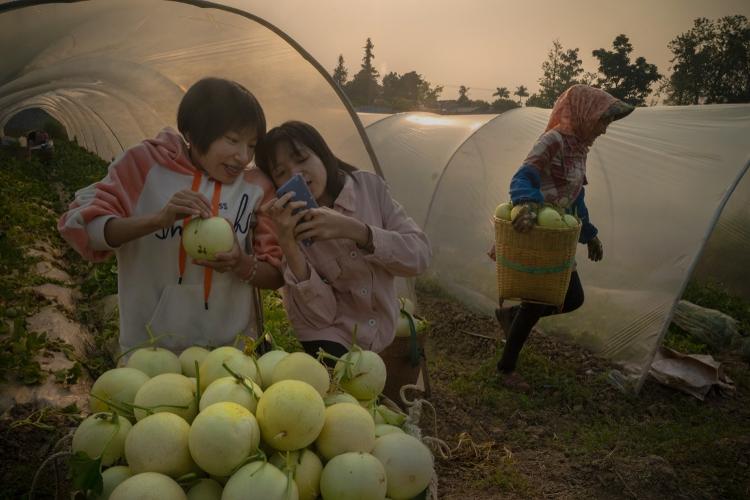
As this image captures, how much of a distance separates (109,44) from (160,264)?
162cm

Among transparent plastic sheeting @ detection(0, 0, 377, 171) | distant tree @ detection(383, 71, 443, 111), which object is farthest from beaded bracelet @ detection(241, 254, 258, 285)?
distant tree @ detection(383, 71, 443, 111)

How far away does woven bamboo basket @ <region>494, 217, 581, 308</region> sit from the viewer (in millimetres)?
3777

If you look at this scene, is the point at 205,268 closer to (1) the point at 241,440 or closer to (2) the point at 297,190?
(2) the point at 297,190

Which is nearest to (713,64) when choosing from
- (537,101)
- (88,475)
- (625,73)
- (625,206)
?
(625,73)

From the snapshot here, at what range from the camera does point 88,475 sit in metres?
1.18

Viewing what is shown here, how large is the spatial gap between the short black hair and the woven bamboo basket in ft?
7.39

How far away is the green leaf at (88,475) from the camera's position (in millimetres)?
1174

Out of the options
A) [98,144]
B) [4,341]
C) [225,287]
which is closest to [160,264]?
[225,287]

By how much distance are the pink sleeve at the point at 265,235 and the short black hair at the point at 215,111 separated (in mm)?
284

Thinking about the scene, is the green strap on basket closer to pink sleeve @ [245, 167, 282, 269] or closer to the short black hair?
pink sleeve @ [245, 167, 282, 269]

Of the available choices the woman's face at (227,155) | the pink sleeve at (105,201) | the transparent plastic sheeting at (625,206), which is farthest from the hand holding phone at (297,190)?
the transparent plastic sheeting at (625,206)

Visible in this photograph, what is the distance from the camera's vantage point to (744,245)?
752 cm

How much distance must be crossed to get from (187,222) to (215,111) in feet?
1.43

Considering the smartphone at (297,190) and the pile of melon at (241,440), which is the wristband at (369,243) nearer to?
the smartphone at (297,190)
